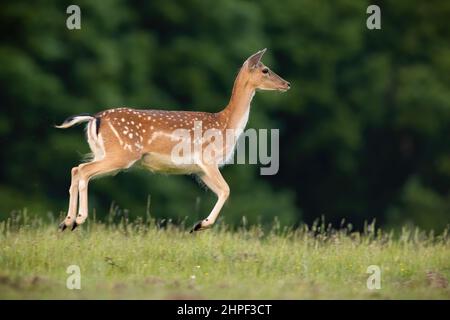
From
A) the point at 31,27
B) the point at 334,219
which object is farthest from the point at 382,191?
the point at 31,27

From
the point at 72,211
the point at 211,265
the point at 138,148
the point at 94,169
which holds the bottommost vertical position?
the point at 211,265

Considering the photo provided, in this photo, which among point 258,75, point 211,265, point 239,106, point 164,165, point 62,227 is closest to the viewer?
point 211,265

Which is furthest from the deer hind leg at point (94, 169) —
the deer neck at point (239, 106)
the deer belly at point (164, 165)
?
the deer neck at point (239, 106)

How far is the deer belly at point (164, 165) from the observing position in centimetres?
1234

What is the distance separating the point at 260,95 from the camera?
31.4 metres

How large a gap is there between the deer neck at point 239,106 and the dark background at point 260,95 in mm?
12297

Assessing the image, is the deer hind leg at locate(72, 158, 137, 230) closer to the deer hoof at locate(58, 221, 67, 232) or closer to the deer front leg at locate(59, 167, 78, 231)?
the deer front leg at locate(59, 167, 78, 231)

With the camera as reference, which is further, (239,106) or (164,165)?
(239,106)

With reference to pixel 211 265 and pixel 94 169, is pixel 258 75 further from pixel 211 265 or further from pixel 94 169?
pixel 211 265

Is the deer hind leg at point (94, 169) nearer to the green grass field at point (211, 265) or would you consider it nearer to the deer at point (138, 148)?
the deer at point (138, 148)

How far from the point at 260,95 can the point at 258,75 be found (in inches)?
706

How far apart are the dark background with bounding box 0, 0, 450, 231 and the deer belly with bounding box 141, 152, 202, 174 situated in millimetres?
12779

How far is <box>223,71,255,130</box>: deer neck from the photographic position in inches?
515

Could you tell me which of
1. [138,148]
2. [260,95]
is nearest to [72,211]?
[138,148]
